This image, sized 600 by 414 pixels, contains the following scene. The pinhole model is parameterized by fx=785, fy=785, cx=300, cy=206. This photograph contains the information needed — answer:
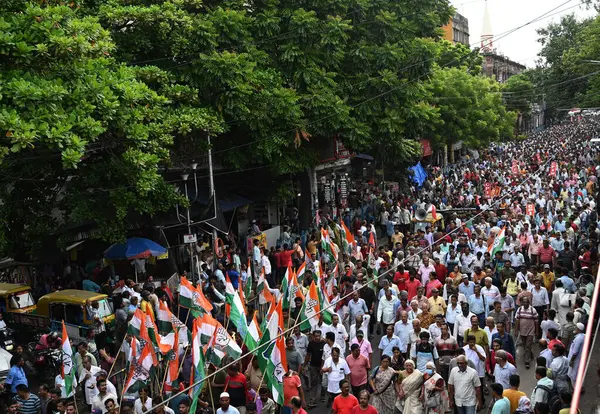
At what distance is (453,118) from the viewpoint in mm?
43875

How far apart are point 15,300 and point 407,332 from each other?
29.2ft

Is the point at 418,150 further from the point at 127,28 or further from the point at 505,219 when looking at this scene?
the point at 127,28

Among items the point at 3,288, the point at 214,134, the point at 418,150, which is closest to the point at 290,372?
the point at 3,288

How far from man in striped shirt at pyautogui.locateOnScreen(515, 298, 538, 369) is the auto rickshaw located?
7.93 metres

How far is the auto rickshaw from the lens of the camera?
15.7 metres

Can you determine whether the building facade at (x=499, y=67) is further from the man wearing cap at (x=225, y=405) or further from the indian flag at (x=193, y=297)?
the man wearing cap at (x=225, y=405)

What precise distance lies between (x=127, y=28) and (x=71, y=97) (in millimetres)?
6100

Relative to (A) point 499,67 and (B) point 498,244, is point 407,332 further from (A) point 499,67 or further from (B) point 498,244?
(A) point 499,67

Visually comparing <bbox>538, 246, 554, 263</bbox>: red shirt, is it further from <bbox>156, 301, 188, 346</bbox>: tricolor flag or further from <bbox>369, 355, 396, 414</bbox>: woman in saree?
<bbox>156, 301, 188, 346</bbox>: tricolor flag

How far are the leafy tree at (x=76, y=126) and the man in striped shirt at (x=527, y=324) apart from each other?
314 inches

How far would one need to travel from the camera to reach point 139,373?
11.2 meters

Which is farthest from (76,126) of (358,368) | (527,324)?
(527,324)

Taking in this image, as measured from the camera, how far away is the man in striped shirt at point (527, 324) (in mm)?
13086

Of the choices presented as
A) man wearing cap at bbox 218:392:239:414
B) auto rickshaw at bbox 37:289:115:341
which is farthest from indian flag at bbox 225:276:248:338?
auto rickshaw at bbox 37:289:115:341
